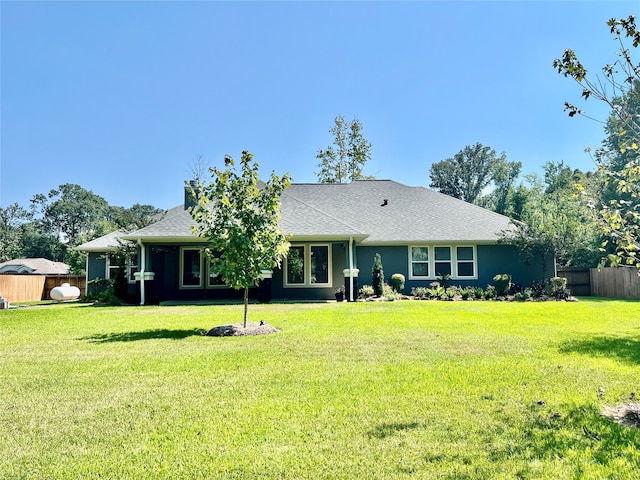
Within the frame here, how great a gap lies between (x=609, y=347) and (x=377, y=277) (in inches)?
445

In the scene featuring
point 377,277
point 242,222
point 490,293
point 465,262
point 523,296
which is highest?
point 242,222

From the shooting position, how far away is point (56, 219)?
67.6 metres

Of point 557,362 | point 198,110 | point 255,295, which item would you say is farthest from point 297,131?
point 557,362

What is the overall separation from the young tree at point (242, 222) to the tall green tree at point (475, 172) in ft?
155

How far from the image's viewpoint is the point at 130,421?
13.2 ft

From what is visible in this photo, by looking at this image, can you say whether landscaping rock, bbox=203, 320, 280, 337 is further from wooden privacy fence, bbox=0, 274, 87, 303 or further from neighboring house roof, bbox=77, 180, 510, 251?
wooden privacy fence, bbox=0, 274, 87, 303

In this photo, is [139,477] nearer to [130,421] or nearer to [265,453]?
[265,453]

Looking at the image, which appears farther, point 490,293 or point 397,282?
point 397,282

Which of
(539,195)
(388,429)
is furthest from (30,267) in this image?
(388,429)

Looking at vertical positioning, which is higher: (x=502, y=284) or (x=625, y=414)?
(x=502, y=284)

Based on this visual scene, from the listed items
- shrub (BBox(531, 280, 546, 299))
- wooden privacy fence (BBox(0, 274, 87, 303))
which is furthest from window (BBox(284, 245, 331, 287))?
wooden privacy fence (BBox(0, 274, 87, 303))

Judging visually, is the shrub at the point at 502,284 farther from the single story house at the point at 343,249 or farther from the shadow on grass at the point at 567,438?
the shadow on grass at the point at 567,438

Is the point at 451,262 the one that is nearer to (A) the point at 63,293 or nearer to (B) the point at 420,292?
(B) the point at 420,292

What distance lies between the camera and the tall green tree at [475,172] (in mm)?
53594
